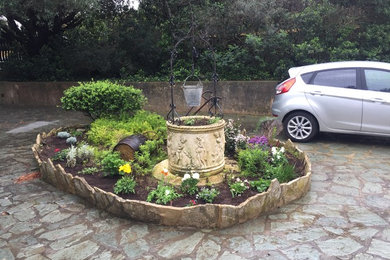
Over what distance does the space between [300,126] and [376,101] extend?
1.46 m

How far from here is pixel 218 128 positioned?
4875 millimetres

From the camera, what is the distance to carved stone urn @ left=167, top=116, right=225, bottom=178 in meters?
4.76

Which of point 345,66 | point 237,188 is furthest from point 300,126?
point 237,188

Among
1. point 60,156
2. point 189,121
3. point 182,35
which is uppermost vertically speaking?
point 182,35

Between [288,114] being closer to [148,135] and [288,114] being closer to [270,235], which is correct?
[148,135]

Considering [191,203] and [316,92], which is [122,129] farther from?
[316,92]

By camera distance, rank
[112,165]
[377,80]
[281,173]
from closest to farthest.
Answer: [281,173] < [112,165] < [377,80]

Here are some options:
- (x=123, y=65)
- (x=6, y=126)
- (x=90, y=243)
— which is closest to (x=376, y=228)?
(x=90, y=243)

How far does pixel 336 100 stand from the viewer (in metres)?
6.70

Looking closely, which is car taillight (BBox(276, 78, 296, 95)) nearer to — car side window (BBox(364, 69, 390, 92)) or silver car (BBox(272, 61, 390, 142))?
silver car (BBox(272, 61, 390, 142))

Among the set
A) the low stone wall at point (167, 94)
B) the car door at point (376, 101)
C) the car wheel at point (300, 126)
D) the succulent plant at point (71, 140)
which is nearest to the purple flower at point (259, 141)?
the car wheel at point (300, 126)

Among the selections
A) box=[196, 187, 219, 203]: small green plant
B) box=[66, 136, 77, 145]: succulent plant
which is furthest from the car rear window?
box=[66, 136, 77, 145]: succulent plant

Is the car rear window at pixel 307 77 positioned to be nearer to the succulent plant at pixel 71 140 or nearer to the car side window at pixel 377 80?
the car side window at pixel 377 80

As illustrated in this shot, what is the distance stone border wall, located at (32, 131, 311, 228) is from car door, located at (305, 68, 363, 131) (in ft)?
8.20
